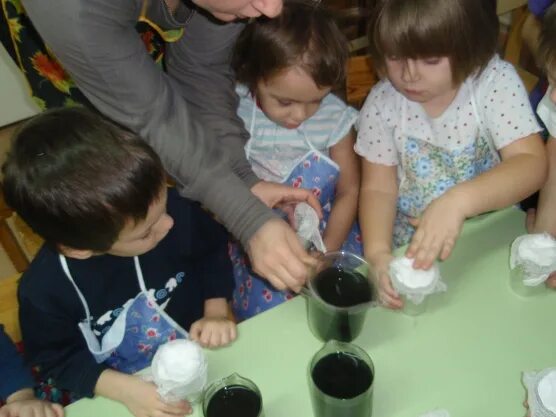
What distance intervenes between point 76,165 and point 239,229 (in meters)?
0.30

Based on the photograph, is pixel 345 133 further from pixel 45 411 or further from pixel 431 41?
pixel 45 411

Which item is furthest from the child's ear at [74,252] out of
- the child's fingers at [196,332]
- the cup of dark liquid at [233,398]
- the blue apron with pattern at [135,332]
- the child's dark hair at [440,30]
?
the child's dark hair at [440,30]

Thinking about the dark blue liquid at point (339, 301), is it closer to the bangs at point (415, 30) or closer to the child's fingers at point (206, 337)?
the child's fingers at point (206, 337)

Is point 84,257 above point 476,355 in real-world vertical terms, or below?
above

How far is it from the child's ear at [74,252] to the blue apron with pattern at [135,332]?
10 cm

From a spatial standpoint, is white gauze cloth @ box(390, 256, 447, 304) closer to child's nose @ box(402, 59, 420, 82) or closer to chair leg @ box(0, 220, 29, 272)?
child's nose @ box(402, 59, 420, 82)

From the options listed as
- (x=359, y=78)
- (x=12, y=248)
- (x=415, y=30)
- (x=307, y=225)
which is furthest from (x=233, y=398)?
(x=12, y=248)

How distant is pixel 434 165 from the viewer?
1.23 m

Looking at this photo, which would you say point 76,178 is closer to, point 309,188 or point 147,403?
point 147,403

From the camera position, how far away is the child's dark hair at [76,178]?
2.69 feet

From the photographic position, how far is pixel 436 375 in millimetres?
796

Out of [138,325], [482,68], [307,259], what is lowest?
[138,325]

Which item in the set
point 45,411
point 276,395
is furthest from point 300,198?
point 45,411

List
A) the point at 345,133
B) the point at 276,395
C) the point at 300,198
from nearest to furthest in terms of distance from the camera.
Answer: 1. the point at 276,395
2. the point at 300,198
3. the point at 345,133
